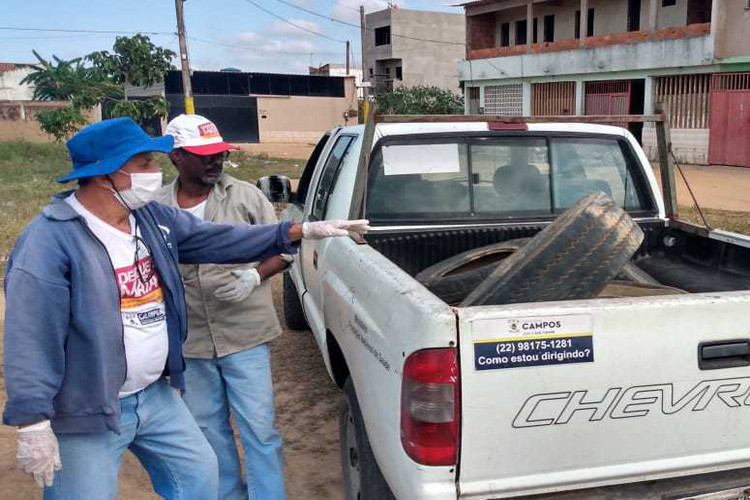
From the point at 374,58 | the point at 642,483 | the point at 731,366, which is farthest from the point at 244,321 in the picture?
the point at 374,58

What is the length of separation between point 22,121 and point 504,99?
21.8 m

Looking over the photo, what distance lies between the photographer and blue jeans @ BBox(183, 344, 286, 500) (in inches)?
111

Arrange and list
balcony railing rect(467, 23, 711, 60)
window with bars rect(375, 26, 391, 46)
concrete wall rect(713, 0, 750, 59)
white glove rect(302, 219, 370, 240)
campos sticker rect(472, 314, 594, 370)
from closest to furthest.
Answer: campos sticker rect(472, 314, 594, 370) → white glove rect(302, 219, 370, 240) → concrete wall rect(713, 0, 750, 59) → balcony railing rect(467, 23, 711, 60) → window with bars rect(375, 26, 391, 46)

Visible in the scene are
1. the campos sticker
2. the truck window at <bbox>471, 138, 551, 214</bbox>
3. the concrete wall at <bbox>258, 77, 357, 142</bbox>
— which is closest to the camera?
the campos sticker

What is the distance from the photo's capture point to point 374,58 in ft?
158

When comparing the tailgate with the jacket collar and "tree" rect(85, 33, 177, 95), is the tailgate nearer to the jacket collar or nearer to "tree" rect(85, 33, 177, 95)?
the jacket collar

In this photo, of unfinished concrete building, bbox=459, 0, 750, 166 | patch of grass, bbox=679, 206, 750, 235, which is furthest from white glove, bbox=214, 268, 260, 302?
unfinished concrete building, bbox=459, 0, 750, 166

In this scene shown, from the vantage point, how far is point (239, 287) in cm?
269

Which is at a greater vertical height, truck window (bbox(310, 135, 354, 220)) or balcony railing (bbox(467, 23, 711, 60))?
balcony railing (bbox(467, 23, 711, 60))

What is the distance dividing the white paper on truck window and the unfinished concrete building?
12.9 meters

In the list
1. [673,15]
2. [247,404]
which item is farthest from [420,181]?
[673,15]

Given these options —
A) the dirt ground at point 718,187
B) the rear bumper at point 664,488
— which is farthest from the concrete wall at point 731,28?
the rear bumper at point 664,488

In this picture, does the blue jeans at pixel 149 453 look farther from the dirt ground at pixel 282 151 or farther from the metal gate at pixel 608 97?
the dirt ground at pixel 282 151

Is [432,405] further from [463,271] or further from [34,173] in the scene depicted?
[34,173]
